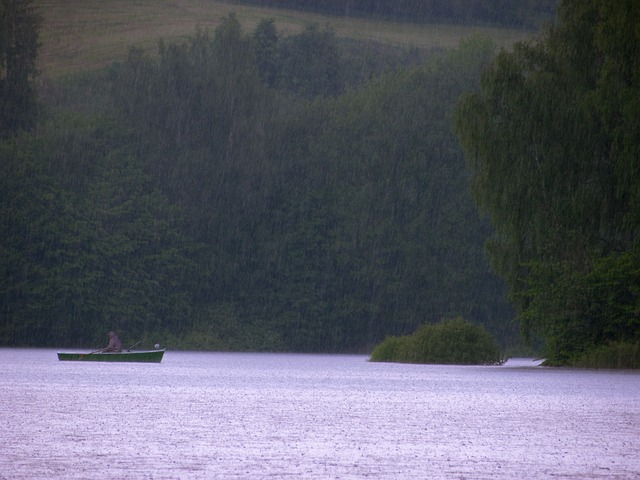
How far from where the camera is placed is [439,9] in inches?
5610

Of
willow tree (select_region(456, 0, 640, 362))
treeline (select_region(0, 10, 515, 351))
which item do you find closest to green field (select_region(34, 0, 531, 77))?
treeline (select_region(0, 10, 515, 351))

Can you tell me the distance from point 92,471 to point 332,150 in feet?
236

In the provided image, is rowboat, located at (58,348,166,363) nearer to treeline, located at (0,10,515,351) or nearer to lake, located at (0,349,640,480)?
lake, located at (0,349,640,480)

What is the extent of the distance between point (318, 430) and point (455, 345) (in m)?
31.7

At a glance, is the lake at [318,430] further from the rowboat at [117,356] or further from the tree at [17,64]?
the tree at [17,64]

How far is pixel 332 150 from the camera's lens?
84438 millimetres

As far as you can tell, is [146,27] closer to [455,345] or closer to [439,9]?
[439,9]

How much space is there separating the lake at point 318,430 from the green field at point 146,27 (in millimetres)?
109865

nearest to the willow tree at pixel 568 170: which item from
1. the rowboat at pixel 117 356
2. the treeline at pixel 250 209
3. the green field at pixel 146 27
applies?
the rowboat at pixel 117 356

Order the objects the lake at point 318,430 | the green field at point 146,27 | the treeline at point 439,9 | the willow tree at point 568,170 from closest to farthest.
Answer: the lake at point 318,430 → the willow tree at point 568,170 → the treeline at point 439,9 → the green field at point 146,27

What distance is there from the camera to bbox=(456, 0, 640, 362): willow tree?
1625 inches

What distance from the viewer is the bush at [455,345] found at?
4916 centimetres

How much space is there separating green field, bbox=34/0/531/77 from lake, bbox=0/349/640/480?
10987 cm

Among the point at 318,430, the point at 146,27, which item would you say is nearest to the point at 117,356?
the point at 318,430
